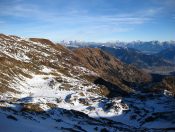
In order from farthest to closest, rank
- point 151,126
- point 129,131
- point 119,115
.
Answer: point 119,115
point 151,126
point 129,131

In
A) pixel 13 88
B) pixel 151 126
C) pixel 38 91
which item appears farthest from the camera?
pixel 38 91

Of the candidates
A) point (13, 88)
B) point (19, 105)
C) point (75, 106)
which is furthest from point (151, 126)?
point (13, 88)

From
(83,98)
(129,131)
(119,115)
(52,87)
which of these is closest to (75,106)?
(83,98)

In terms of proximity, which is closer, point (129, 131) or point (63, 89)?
point (129, 131)

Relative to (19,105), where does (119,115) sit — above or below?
below

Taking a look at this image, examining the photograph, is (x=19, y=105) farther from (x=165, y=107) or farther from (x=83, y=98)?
(x=165, y=107)

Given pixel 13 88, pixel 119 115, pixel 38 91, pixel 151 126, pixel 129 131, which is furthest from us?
pixel 38 91

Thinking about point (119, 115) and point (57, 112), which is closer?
point (57, 112)

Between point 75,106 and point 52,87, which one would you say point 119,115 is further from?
point 52,87

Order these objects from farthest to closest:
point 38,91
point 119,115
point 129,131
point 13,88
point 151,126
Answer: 1. point 38,91
2. point 13,88
3. point 119,115
4. point 151,126
5. point 129,131
